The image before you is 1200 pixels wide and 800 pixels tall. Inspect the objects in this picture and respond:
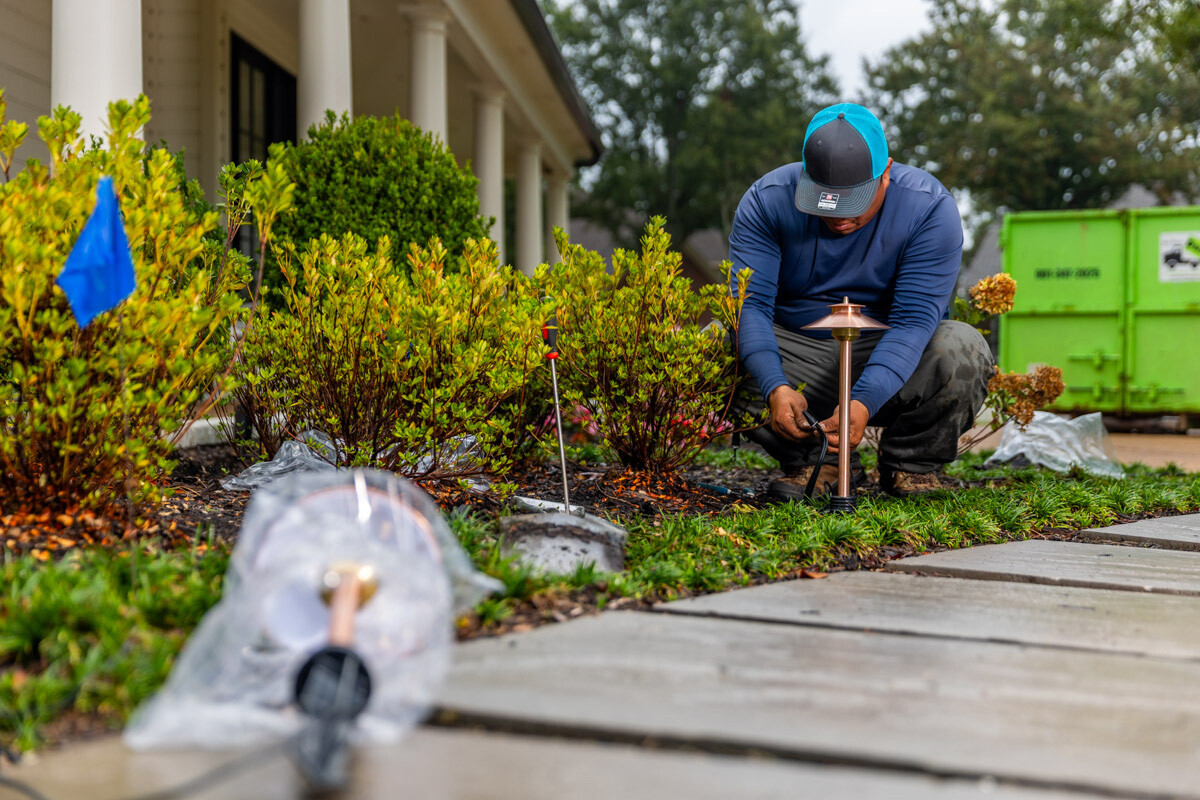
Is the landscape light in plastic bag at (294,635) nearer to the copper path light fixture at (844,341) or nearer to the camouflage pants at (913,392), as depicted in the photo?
the copper path light fixture at (844,341)

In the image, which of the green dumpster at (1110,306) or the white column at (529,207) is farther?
the white column at (529,207)

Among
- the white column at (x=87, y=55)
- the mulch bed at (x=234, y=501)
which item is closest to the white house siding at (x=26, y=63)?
the white column at (x=87, y=55)

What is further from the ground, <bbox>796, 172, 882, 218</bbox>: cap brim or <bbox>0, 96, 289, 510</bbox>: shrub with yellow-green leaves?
<bbox>796, 172, 882, 218</bbox>: cap brim

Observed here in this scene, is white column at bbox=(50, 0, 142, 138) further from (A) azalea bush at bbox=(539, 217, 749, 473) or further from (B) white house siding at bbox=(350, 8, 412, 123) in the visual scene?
(B) white house siding at bbox=(350, 8, 412, 123)

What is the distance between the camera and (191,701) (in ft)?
5.26

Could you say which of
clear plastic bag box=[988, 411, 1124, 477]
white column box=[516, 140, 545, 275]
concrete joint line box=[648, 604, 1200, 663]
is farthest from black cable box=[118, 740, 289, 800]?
white column box=[516, 140, 545, 275]

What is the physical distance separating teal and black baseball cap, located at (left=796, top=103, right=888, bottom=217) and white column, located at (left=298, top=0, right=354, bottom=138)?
166 inches

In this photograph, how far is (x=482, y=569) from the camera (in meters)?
2.47

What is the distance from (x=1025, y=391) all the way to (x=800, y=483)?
7.33 feet

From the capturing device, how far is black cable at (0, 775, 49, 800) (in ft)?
4.76

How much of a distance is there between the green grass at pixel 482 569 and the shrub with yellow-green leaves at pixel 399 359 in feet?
1.12

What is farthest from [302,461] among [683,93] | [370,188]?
[683,93]

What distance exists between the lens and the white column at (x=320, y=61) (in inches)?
276

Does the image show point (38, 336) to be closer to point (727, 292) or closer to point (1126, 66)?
point (727, 292)
